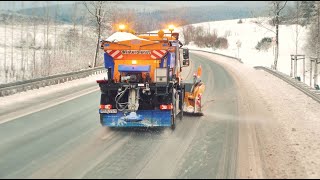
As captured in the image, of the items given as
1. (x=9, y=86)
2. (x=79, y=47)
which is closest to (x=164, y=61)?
(x=9, y=86)

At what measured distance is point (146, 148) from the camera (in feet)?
28.6

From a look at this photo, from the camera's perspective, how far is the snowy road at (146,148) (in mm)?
7047

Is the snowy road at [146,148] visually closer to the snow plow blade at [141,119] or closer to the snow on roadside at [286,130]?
the snow on roadside at [286,130]

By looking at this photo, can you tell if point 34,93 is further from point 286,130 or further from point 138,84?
point 286,130

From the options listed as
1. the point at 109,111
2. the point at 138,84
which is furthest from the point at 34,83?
the point at 138,84

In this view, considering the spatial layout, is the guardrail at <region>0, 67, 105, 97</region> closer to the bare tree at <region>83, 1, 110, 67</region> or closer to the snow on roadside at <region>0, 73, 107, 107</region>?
the snow on roadside at <region>0, 73, 107, 107</region>

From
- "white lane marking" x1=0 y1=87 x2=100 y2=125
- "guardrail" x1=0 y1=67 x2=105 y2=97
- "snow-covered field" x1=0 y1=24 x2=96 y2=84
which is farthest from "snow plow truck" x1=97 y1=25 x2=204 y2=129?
"snow-covered field" x1=0 y1=24 x2=96 y2=84

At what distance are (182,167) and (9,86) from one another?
491 inches

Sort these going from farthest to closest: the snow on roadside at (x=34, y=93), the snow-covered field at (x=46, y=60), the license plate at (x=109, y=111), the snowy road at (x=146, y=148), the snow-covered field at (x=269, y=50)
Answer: the snow-covered field at (x=269, y=50) < the snow-covered field at (x=46, y=60) < the snow on roadside at (x=34, y=93) < the license plate at (x=109, y=111) < the snowy road at (x=146, y=148)

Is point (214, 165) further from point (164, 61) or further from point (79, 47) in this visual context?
point (79, 47)

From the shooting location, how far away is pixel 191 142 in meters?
9.25

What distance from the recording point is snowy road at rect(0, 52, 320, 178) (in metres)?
7.05

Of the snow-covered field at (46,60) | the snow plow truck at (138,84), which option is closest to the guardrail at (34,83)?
the snow-covered field at (46,60)

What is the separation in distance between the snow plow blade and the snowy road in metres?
0.24
